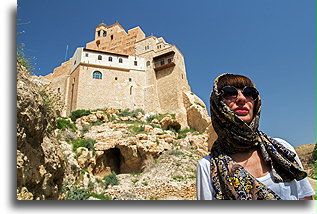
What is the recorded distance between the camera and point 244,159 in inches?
55.0

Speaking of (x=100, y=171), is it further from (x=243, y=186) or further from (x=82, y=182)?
(x=243, y=186)

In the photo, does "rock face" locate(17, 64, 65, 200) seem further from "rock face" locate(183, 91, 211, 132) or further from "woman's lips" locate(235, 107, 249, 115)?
"rock face" locate(183, 91, 211, 132)

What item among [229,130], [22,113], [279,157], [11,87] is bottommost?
[279,157]

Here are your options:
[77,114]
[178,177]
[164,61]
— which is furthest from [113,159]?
[164,61]

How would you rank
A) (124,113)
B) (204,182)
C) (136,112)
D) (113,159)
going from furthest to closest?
(136,112) → (124,113) → (113,159) → (204,182)

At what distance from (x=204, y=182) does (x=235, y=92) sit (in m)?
0.60

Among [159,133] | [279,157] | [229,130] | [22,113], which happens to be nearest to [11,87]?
[22,113]

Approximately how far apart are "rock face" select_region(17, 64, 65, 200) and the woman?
1.97m

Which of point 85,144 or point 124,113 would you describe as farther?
point 124,113

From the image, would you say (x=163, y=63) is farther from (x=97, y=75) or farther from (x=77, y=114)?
(x=77, y=114)

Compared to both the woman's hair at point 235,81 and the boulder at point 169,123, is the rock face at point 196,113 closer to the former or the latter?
the boulder at point 169,123

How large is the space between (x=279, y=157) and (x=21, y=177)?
2.43 metres

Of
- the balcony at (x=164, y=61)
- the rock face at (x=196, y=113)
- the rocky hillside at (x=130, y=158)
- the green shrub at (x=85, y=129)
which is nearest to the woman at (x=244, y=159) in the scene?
the rocky hillside at (x=130, y=158)

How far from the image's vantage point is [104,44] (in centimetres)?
2834
